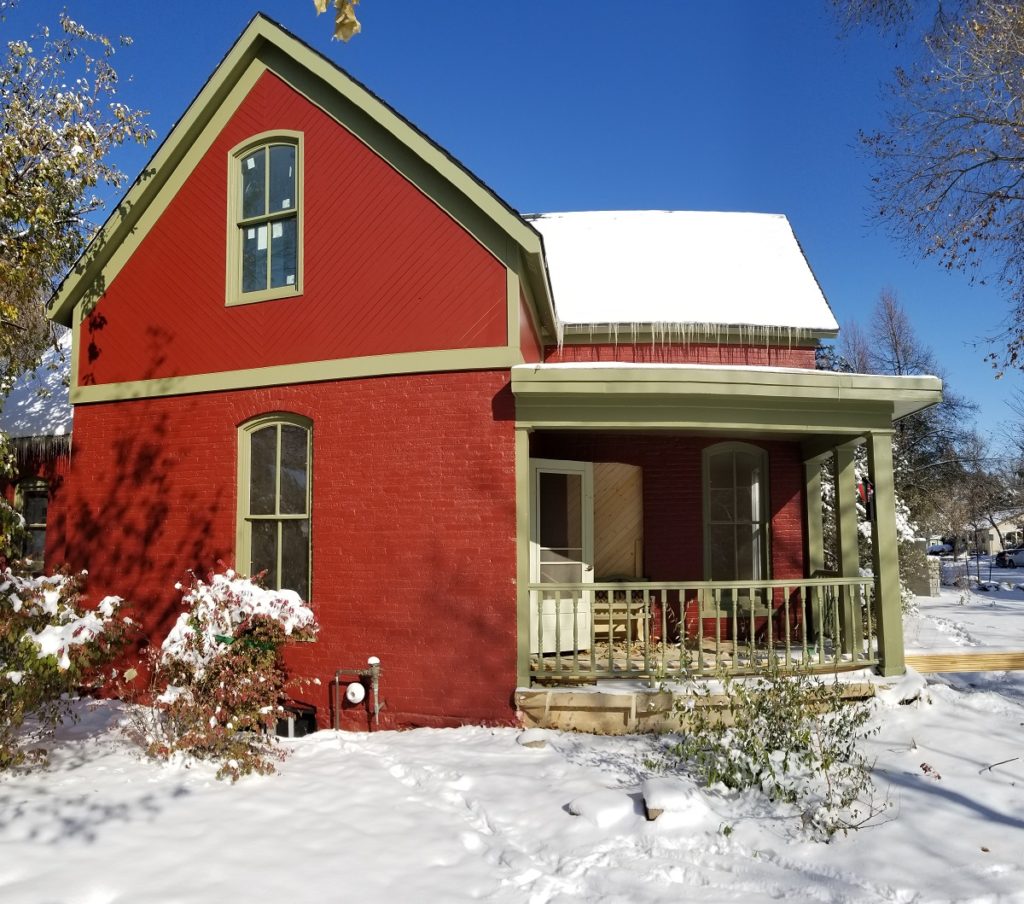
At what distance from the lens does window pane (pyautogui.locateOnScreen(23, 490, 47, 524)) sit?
39.0 feet

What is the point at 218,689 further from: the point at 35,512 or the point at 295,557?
the point at 35,512

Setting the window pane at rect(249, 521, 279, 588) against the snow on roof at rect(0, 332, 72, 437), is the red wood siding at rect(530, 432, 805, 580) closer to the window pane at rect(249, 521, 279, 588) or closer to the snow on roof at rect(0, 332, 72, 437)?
the window pane at rect(249, 521, 279, 588)

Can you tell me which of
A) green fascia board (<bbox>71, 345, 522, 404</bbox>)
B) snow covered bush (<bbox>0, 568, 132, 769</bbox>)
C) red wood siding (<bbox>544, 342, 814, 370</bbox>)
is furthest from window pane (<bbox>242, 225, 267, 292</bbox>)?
red wood siding (<bbox>544, 342, 814, 370</bbox>)

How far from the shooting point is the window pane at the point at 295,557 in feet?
27.5

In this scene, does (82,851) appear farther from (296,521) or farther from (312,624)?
(296,521)

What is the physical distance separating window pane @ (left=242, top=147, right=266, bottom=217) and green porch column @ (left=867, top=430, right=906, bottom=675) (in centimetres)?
727

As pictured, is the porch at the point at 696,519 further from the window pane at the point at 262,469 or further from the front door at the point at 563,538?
the window pane at the point at 262,469

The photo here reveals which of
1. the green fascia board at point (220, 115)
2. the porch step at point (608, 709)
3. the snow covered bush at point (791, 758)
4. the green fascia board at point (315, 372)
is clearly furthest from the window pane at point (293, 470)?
the snow covered bush at point (791, 758)

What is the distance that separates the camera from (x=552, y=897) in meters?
4.25

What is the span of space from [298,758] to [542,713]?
2.21m

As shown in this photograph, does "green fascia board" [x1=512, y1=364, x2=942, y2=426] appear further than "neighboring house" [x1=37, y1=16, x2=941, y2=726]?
No

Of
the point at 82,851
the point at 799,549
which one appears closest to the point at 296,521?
the point at 82,851

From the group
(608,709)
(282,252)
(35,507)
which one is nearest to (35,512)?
(35,507)

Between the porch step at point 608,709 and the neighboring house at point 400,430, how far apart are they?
32 centimetres
